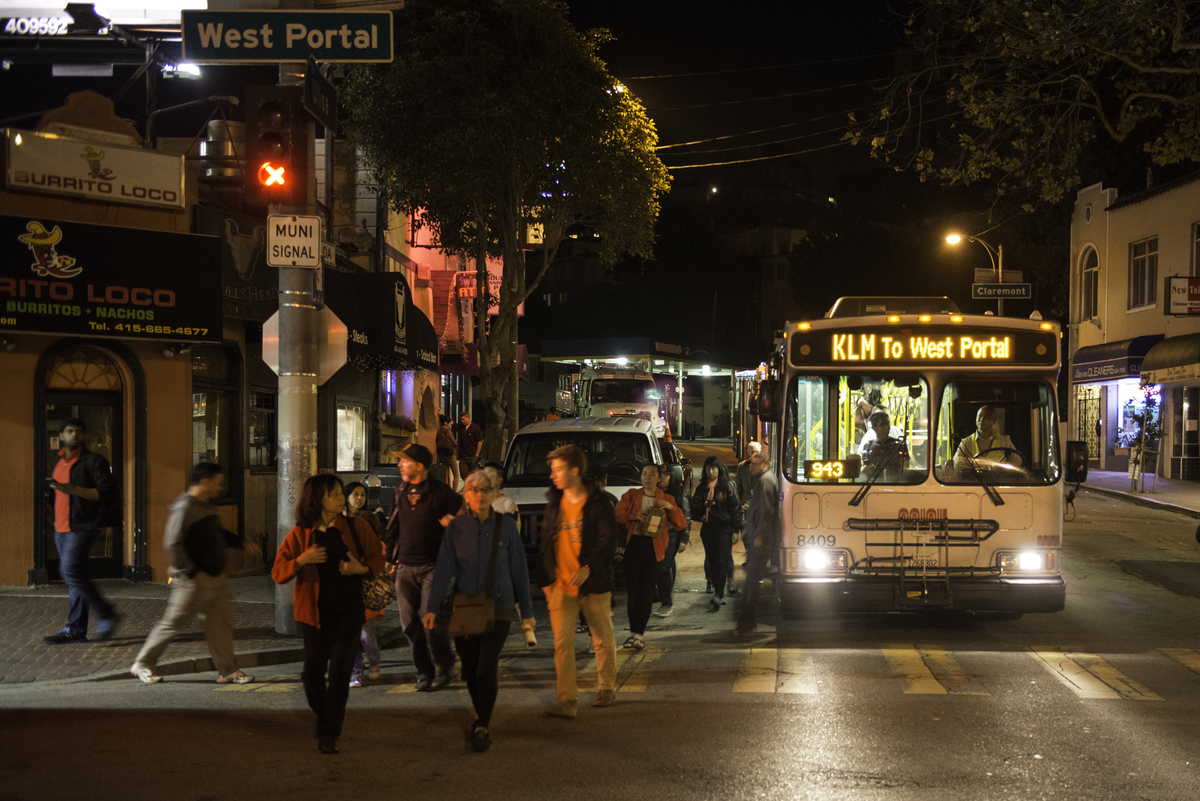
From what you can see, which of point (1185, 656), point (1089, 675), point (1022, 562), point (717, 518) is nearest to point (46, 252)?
point (717, 518)

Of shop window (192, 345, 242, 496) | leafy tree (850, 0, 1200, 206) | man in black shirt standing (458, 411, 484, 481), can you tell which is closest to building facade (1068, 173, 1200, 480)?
leafy tree (850, 0, 1200, 206)

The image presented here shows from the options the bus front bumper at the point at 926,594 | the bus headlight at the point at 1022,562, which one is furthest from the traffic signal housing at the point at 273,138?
the bus headlight at the point at 1022,562

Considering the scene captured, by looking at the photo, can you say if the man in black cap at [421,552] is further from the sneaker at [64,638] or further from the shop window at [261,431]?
the shop window at [261,431]

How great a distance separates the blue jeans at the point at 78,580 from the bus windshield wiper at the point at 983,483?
25.1ft

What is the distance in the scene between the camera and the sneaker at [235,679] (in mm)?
8555

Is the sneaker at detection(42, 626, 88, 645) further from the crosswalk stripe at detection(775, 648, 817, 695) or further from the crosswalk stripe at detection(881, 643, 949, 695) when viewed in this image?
the crosswalk stripe at detection(881, 643, 949, 695)

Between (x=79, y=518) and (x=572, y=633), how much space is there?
16.4 feet

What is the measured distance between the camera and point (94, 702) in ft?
25.6

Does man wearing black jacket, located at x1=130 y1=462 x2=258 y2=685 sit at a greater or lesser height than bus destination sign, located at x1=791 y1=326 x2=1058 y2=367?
lesser

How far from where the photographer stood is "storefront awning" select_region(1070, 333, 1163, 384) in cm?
3250

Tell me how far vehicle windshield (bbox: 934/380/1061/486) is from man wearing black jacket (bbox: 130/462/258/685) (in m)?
5.98

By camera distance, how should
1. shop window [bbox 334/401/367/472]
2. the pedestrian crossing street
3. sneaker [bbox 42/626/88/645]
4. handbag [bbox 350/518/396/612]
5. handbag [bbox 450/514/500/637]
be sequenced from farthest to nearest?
shop window [bbox 334/401/367/472]
sneaker [bbox 42/626/88/645]
the pedestrian crossing street
handbag [bbox 350/518/396/612]
handbag [bbox 450/514/500/637]

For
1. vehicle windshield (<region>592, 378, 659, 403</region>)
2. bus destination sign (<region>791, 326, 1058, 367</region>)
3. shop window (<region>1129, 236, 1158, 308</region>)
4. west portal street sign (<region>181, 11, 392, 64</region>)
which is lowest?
bus destination sign (<region>791, 326, 1058, 367</region>)

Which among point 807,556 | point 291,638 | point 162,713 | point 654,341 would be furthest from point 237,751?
point 654,341
